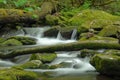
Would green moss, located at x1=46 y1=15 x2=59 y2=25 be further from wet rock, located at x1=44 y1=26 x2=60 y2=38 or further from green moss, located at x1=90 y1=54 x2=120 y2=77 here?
green moss, located at x1=90 y1=54 x2=120 y2=77

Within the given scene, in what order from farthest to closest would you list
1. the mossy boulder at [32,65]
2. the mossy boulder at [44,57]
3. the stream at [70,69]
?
the mossy boulder at [44,57] < the mossy boulder at [32,65] < the stream at [70,69]

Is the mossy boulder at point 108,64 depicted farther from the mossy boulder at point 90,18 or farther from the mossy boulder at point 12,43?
the mossy boulder at point 90,18

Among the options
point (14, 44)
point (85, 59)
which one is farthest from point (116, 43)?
point (14, 44)

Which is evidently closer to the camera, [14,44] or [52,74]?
[52,74]

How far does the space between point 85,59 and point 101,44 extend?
72cm

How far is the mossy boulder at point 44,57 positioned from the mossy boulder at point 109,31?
3118 mm

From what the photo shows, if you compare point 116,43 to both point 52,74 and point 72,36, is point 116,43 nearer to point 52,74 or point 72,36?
point 52,74

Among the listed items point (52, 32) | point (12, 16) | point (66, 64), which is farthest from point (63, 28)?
point (66, 64)

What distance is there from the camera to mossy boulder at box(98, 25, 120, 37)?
1262cm

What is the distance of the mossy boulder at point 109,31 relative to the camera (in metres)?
12.6

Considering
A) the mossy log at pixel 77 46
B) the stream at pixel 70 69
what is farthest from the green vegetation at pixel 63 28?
the stream at pixel 70 69

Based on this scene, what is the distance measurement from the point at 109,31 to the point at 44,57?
3798 mm

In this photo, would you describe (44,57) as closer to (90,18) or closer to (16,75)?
(16,75)

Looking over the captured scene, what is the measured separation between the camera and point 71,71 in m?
9.02
